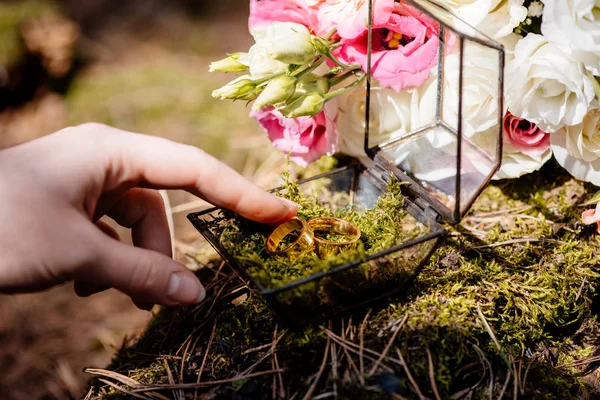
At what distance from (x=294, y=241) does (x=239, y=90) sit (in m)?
0.31

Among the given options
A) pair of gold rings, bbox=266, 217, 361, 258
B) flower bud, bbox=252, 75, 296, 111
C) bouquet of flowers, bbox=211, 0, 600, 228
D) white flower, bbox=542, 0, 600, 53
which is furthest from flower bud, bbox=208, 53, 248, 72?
white flower, bbox=542, 0, 600, 53

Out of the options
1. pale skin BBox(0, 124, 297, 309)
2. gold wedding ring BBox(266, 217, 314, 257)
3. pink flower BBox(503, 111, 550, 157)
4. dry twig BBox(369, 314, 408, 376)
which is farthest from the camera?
pink flower BBox(503, 111, 550, 157)

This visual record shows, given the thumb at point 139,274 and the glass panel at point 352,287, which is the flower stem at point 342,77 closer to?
the glass panel at point 352,287

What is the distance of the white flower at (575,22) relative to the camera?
0.95 meters

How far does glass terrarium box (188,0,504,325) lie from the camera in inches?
36.5

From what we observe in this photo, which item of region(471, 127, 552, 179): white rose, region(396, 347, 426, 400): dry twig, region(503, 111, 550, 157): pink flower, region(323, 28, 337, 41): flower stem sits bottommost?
region(396, 347, 426, 400): dry twig

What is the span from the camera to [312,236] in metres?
1.04

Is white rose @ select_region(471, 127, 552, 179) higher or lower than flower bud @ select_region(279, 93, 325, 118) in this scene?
lower

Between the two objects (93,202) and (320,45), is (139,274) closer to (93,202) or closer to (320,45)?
(93,202)

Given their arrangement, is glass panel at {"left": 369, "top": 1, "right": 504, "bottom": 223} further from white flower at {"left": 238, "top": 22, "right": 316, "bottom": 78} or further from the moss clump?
white flower at {"left": 238, "top": 22, "right": 316, "bottom": 78}

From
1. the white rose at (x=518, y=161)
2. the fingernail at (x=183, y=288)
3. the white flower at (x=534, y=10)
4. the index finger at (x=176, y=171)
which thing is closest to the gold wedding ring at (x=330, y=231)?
the index finger at (x=176, y=171)

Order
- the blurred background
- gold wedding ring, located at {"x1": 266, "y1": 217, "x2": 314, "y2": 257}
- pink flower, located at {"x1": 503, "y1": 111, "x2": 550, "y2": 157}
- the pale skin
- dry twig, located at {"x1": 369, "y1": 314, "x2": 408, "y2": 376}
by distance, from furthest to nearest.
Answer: the blurred background
pink flower, located at {"x1": 503, "y1": 111, "x2": 550, "y2": 157}
gold wedding ring, located at {"x1": 266, "y1": 217, "x2": 314, "y2": 257}
dry twig, located at {"x1": 369, "y1": 314, "x2": 408, "y2": 376}
the pale skin

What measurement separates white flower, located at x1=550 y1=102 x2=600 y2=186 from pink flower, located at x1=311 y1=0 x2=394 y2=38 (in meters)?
0.45

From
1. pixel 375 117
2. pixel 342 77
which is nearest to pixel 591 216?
pixel 375 117
